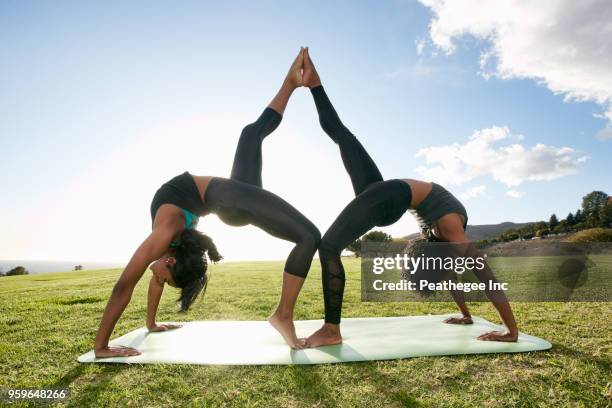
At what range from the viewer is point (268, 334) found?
3.62 meters

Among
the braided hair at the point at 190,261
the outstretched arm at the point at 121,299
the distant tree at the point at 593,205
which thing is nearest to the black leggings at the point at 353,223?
the braided hair at the point at 190,261

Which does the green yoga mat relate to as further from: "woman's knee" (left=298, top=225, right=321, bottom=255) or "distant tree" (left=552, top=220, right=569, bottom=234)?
"distant tree" (left=552, top=220, right=569, bottom=234)

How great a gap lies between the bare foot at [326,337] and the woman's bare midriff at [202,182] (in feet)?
5.36

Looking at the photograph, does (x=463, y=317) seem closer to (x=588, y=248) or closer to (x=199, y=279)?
A: (x=199, y=279)

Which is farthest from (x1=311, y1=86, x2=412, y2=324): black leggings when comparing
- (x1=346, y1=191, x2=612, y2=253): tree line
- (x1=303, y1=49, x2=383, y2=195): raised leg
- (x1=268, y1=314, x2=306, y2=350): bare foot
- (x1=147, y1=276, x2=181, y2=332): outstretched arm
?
(x1=346, y1=191, x2=612, y2=253): tree line

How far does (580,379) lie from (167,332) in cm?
355

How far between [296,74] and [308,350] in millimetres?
3149

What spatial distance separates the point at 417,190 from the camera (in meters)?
3.56

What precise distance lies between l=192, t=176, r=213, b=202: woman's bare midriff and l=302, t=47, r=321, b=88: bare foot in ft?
6.07

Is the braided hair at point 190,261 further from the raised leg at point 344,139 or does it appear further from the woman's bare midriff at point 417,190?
the woman's bare midriff at point 417,190

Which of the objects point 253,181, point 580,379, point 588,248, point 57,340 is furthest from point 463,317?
point 588,248

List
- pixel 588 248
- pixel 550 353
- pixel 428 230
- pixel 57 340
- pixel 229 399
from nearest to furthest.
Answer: pixel 229 399 → pixel 550 353 → pixel 57 340 → pixel 428 230 → pixel 588 248

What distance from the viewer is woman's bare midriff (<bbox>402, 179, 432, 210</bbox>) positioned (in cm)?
355

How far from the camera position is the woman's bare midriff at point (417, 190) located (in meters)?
3.55
